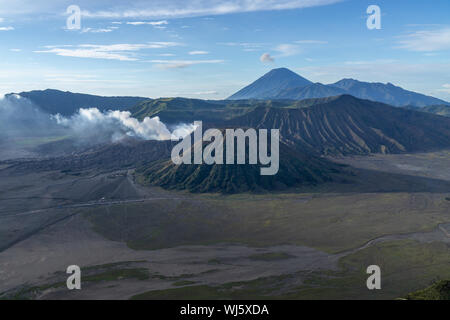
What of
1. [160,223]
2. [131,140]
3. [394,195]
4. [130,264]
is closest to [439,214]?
[394,195]

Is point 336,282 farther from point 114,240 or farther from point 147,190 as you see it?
point 147,190

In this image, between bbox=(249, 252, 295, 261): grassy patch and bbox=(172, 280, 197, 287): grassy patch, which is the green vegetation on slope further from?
bbox=(172, 280, 197, 287): grassy patch

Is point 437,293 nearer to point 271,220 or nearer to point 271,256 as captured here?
point 271,256

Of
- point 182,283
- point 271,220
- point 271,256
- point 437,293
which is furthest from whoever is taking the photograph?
point 271,220

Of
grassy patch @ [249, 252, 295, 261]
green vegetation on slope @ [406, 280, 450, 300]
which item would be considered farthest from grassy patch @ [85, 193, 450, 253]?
green vegetation on slope @ [406, 280, 450, 300]

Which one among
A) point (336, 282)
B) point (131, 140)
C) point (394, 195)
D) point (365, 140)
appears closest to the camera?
point (336, 282)

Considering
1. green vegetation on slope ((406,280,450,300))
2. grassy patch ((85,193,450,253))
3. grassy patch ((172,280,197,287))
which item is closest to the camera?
green vegetation on slope ((406,280,450,300))

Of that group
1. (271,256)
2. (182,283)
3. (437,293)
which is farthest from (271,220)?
(437,293)

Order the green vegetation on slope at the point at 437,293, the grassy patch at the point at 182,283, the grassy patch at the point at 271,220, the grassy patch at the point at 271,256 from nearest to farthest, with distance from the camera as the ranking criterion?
1. the green vegetation on slope at the point at 437,293
2. the grassy patch at the point at 182,283
3. the grassy patch at the point at 271,256
4. the grassy patch at the point at 271,220

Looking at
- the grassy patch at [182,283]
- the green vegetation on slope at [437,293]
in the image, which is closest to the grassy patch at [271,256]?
the grassy patch at [182,283]

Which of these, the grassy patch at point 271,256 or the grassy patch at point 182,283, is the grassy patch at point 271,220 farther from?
the grassy patch at point 182,283

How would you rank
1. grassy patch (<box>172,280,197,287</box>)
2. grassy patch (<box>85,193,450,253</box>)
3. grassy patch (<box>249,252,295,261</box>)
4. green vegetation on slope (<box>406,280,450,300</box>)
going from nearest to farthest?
green vegetation on slope (<box>406,280,450,300</box>)
grassy patch (<box>172,280,197,287</box>)
grassy patch (<box>249,252,295,261</box>)
grassy patch (<box>85,193,450,253</box>)
